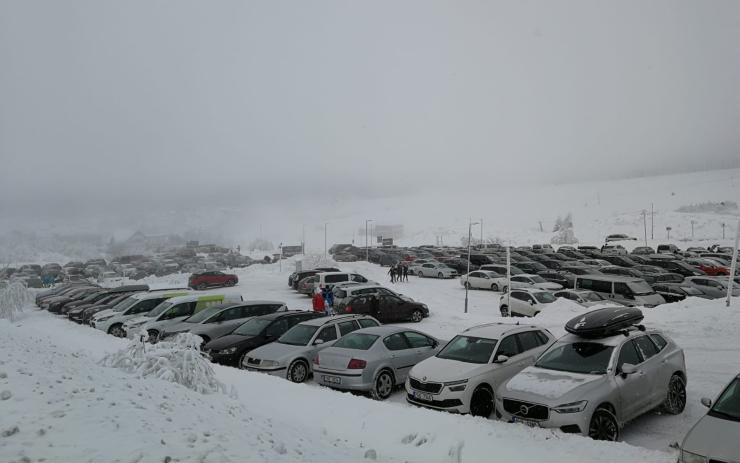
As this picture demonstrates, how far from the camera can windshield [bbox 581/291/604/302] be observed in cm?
2261

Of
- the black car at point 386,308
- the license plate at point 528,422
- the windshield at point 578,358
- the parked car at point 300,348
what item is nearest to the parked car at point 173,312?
the black car at point 386,308

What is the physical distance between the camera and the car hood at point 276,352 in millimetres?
12526

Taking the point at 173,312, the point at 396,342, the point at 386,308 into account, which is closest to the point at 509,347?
the point at 396,342

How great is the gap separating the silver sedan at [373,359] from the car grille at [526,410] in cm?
352

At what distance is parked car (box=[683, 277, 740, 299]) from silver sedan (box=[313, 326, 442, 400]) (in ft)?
68.1

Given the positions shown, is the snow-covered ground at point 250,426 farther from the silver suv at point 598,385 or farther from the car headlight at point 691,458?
the car headlight at point 691,458

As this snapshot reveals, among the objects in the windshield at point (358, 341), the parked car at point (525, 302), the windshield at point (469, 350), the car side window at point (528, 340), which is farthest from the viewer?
the parked car at point (525, 302)

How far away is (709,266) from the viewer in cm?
3834

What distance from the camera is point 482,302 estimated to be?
28.3 metres

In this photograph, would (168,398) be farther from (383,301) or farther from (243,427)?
(383,301)

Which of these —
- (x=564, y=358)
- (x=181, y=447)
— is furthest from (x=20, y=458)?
(x=564, y=358)

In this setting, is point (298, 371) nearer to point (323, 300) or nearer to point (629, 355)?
point (629, 355)

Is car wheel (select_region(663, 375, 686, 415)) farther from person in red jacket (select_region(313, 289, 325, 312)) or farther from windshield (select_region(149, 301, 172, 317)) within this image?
windshield (select_region(149, 301, 172, 317))

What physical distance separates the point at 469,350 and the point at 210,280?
107ft
